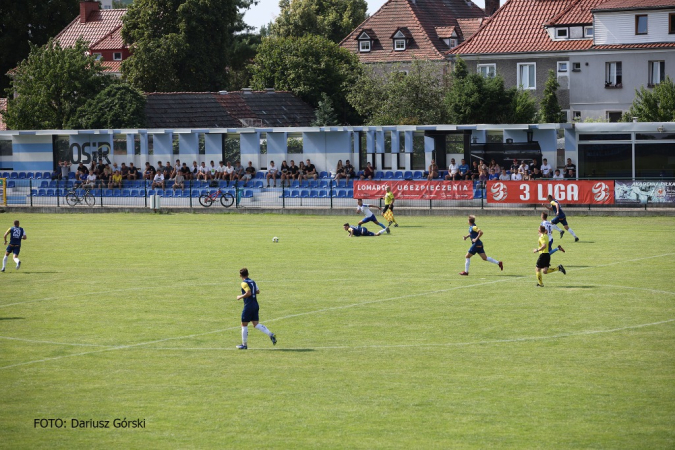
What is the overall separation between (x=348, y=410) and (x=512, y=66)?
63.2 meters

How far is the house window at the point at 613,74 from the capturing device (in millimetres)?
68562

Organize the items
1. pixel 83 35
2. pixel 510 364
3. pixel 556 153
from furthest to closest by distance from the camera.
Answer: pixel 83 35 → pixel 556 153 → pixel 510 364

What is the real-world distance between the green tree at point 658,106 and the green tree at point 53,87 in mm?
38733

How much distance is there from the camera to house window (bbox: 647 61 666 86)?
220 feet

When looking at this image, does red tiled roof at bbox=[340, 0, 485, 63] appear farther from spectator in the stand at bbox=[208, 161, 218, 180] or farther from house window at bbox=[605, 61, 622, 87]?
spectator in the stand at bbox=[208, 161, 218, 180]

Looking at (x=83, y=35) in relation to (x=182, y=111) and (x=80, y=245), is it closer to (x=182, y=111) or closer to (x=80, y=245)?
(x=182, y=111)

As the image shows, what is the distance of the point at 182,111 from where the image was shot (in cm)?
7269

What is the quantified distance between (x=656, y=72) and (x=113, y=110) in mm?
39188

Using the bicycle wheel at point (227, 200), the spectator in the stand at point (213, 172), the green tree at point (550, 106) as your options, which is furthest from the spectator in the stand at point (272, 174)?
the green tree at point (550, 106)

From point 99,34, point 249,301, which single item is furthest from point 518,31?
point 249,301

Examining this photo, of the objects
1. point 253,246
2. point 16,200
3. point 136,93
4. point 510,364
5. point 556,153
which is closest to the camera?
point 510,364

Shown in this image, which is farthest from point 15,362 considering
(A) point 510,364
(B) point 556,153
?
(B) point 556,153

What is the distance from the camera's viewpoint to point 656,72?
67.2 metres

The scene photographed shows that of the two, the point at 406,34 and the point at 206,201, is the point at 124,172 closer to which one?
the point at 206,201
